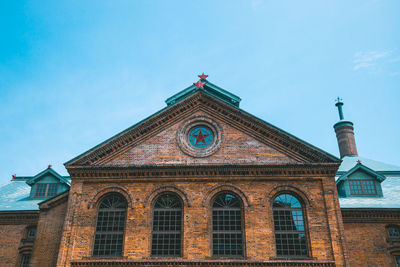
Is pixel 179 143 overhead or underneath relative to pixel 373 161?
underneath

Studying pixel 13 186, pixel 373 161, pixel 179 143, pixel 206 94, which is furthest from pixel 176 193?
pixel 373 161

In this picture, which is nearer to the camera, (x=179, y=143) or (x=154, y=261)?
(x=154, y=261)

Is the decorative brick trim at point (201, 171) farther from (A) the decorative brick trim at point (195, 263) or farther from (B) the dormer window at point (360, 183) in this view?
(B) the dormer window at point (360, 183)

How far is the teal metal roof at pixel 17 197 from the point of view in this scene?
68.6ft

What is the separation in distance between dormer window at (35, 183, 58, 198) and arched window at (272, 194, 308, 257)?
14.5 metres

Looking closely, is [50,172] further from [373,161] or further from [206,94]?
[373,161]

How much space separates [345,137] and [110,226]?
68.3 feet

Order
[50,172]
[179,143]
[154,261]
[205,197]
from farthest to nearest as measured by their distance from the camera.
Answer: [50,172] → [179,143] → [205,197] → [154,261]

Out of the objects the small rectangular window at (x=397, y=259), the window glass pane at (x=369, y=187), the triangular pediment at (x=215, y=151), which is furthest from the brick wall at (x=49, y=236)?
the window glass pane at (x=369, y=187)

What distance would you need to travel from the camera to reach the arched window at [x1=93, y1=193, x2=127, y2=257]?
52.5ft

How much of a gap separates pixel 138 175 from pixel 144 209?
5.59 ft

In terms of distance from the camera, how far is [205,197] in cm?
1648

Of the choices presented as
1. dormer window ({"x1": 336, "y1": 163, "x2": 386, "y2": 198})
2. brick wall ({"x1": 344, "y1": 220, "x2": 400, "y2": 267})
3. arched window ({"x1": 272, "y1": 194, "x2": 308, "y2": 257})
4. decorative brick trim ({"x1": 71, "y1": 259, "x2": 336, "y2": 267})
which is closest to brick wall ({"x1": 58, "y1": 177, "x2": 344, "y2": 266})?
decorative brick trim ({"x1": 71, "y1": 259, "x2": 336, "y2": 267})

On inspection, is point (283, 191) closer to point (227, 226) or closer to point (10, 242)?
point (227, 226)
